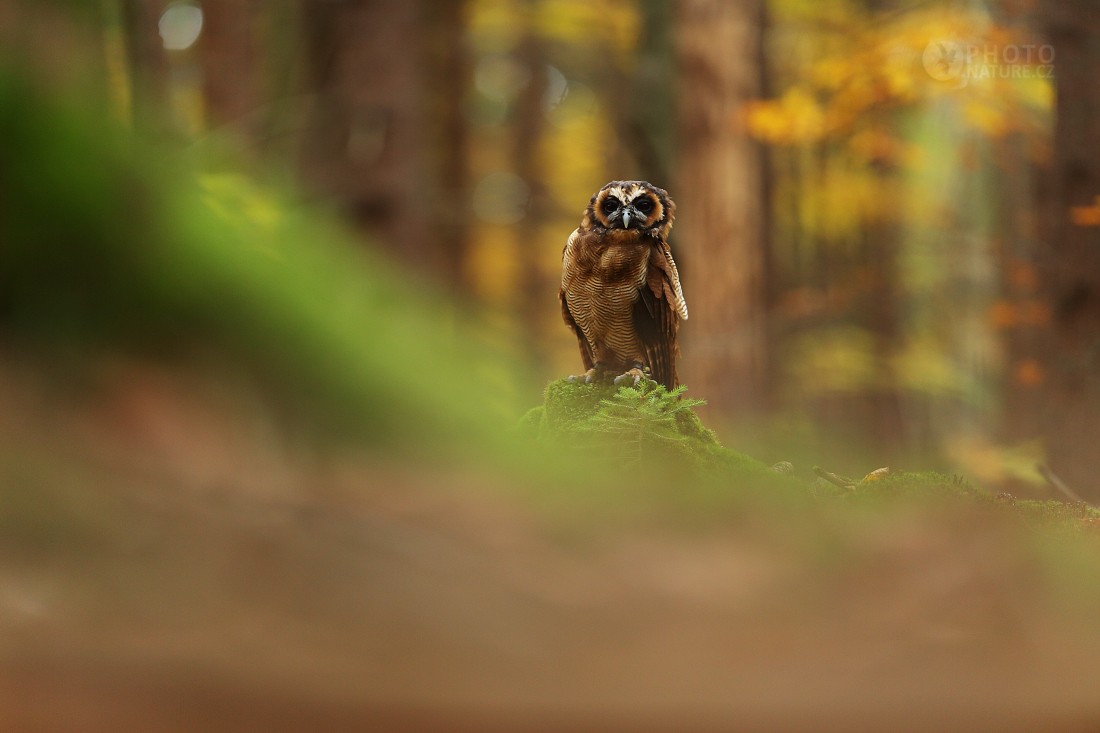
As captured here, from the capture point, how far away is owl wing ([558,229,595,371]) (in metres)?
1.64

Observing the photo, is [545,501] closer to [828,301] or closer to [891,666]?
[891,666]

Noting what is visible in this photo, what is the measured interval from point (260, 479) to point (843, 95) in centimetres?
434

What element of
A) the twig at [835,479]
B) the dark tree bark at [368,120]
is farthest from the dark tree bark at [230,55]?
the twig at [835,479]

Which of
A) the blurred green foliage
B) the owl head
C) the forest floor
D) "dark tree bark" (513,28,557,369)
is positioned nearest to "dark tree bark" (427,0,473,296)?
"dark tree bark" (513,28,557,369)

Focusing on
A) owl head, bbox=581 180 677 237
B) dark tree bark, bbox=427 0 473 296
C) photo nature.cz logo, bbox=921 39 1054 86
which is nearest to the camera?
owl head, bbox=581 180 677 237

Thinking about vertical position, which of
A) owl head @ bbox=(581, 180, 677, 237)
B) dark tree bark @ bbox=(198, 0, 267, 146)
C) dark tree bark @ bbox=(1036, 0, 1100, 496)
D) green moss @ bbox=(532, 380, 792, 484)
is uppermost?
dark tree bark @ bbox=(198, 0, 267, 146)

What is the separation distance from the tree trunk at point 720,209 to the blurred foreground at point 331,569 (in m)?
2.47

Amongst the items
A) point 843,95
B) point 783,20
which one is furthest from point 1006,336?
point 783,20

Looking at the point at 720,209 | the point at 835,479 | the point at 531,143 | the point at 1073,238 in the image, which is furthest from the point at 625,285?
the point at 531,143

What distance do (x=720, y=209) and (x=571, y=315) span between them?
6.42 ft

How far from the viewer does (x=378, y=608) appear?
1.88 feet

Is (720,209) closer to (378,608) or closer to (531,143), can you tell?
(378,608)

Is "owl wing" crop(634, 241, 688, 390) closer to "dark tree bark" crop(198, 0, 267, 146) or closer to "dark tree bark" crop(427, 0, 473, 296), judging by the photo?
"dark tree bark" crop(198, 0, 267, 146)

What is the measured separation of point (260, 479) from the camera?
60 cm
